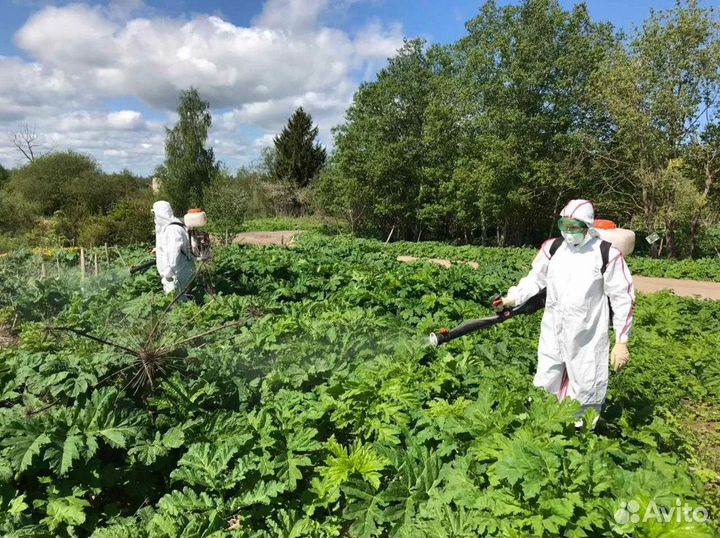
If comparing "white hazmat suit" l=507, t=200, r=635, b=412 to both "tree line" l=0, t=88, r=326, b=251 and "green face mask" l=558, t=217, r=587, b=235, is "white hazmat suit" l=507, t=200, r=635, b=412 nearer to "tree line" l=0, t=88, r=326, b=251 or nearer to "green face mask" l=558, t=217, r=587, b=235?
"green face mask" l=558, t=217, r=587, b=235

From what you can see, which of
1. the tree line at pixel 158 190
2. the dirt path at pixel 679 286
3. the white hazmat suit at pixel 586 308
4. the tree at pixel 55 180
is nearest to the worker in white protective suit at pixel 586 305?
the white hazmat suit at pixel 586 308

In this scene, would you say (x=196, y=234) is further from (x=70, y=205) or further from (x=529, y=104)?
(x=70, y=205)

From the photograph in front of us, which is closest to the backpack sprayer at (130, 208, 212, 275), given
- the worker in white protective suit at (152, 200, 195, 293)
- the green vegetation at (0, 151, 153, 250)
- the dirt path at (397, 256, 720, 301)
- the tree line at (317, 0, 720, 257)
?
the worker in white protective suit at (152, 200, 195, 293)

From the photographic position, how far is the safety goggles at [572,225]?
11.1ft

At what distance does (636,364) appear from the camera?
5309 mm

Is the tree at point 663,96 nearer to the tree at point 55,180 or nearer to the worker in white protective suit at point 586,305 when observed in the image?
the worker in white protective suit at point 586,305

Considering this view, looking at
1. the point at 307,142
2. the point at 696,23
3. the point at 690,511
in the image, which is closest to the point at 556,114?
the point at 696,23

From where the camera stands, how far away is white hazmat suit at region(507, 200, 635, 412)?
3359mm

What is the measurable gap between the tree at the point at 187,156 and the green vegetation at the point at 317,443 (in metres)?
37.2

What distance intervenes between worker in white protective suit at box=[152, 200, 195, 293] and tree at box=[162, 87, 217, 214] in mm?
34238

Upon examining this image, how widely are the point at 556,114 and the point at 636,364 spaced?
1890 cm

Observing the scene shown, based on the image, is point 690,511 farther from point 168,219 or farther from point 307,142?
point 307,142

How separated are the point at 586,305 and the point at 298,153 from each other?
42.4 meters

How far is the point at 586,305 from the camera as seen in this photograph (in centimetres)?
342
